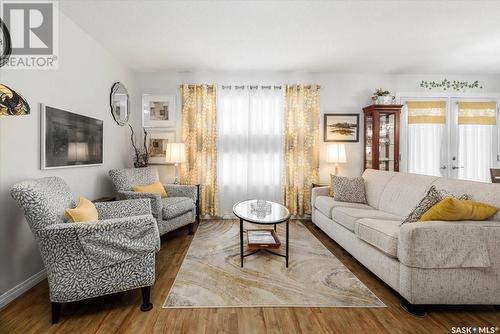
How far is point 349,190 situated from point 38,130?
3631mm

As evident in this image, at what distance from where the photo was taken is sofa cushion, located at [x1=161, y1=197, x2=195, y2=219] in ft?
9.98

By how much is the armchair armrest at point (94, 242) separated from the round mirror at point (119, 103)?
8.03 ft

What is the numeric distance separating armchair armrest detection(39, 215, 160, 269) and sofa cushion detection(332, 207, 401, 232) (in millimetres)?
2073

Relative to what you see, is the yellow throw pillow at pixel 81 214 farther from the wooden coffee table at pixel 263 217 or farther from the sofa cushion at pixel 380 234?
the sofa cushion at pixel 380 234

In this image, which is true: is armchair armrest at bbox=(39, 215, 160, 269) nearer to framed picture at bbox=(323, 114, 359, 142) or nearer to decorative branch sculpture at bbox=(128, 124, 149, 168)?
decorative branch sculpture at bbox=(128, 124, 149, 168)

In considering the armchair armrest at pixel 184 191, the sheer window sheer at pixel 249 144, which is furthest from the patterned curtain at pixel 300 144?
the armchair armrest at pixel 184 191

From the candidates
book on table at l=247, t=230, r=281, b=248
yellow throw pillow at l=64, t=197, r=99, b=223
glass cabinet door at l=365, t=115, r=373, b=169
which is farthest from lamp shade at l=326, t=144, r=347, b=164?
yellow throw pillow at l=64, t=197, r=99, b=223

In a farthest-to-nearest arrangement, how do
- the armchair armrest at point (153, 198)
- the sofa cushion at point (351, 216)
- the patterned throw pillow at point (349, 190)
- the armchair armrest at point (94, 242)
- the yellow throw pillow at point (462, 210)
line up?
the patterned throw pillow at point (349, 190) < the armchair armrest at point (153, 198) < the sofa cushion at point (351, 216) < the yellow throw pillow at point (462, 210) < the armchair armrest at point (94, 242)

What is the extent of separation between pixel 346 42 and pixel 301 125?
1470 millimetres

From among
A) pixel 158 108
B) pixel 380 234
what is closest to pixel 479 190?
pixel 380 234

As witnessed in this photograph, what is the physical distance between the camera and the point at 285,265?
251cm

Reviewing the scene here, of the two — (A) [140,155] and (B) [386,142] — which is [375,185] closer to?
(B) [386,142]

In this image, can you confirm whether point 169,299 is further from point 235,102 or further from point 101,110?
point 235,102

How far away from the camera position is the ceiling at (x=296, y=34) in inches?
96.3
